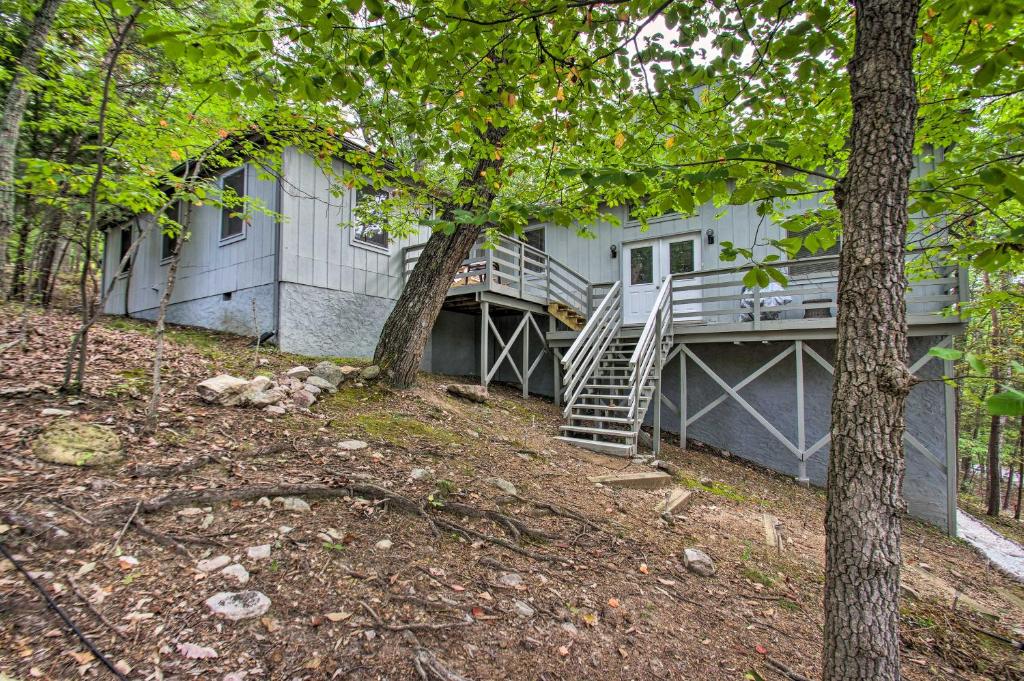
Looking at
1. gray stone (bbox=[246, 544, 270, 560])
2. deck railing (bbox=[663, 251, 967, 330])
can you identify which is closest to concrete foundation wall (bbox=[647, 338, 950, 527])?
deck railing (bbox=[663, 251, 967, 330])

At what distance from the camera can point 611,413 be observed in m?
7.37

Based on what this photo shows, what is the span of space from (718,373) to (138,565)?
875cm

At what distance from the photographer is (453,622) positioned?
2.23m

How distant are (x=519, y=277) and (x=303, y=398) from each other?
587cm

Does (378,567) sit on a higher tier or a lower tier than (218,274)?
lower

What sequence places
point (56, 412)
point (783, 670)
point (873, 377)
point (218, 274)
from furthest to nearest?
point (218, 274), point (56, 412), point (783, 670), point (873, 377)

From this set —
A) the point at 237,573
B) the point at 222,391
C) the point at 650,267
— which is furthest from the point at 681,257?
the point at 237,573

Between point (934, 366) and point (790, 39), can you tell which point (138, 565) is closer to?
point (790, 39)

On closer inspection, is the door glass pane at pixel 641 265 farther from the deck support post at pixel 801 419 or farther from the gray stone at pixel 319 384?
the gray stone at pixel 319 384

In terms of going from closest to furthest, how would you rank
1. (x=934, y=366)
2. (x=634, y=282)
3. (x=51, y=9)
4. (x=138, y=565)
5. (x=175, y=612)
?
1. (x=175, y=612)
2. (x=138, y=565)
3. (x=51, y=9)
4. (x=934, y=366)
5. (x=634, y=282)

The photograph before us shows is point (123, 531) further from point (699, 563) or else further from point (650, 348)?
point (650, 348)

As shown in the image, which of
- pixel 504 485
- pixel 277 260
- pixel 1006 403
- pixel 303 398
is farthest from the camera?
pixel 277 260

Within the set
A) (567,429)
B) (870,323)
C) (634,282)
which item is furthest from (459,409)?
(634,282)

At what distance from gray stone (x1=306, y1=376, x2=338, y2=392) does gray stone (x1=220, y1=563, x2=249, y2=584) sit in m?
3.25
